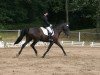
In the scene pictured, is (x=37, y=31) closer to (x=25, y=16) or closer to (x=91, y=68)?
(x=91, y=68)

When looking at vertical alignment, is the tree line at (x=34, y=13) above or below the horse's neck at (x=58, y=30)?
below

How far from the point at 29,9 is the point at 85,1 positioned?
17013 mm

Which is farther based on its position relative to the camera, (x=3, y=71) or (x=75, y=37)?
(x=75, y=37)

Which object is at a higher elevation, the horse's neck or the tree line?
the horse's neck

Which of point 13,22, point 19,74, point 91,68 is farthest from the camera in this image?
point 13,22

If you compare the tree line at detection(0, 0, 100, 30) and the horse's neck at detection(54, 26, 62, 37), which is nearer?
the horse's neck at detection(54, 26, 62, 37)

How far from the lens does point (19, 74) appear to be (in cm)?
1281

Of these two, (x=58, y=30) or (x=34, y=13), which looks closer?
(x=58, y=30)

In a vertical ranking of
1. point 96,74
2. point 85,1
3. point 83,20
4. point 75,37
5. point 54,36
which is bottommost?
point 83,20

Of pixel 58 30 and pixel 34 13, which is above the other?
pixel 58 30

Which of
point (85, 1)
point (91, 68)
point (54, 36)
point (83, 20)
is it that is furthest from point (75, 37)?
point (91, 68)

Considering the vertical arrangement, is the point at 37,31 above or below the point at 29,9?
above

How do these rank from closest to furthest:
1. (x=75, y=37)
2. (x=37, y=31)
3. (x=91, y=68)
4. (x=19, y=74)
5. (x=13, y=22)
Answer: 1. (x=19, y=74)
2. (x=91, y=68)
3. (x=37, y=31)
4. (x=75, y=37)
5. (x=13, y=22)

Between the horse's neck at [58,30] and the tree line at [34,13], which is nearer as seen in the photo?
the horse's neck at [58,30]
